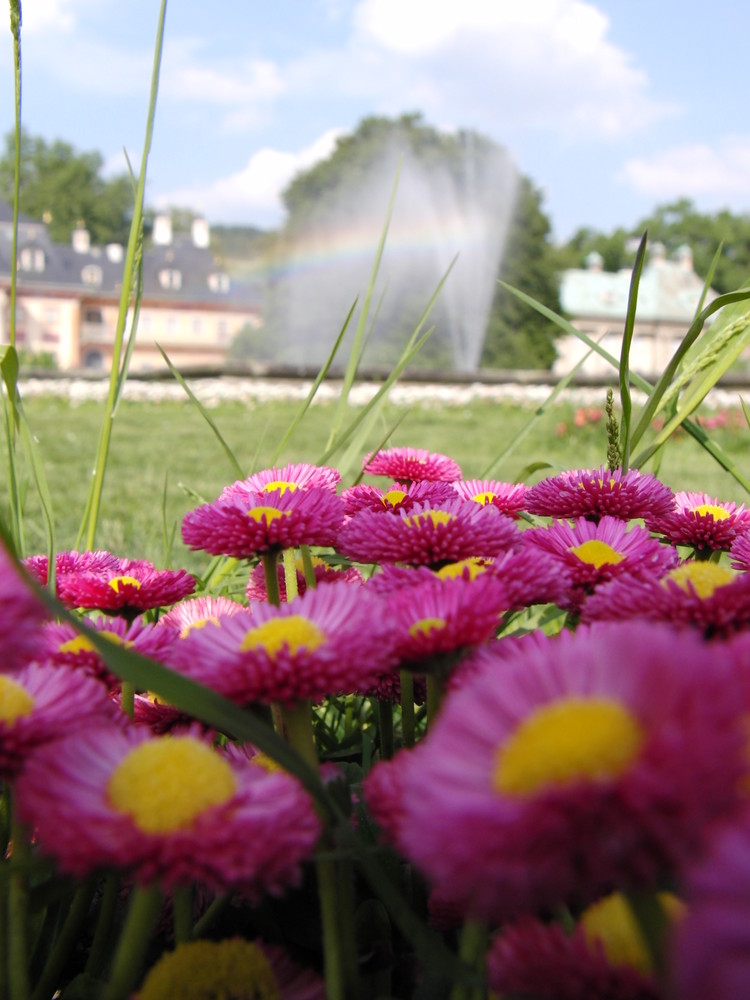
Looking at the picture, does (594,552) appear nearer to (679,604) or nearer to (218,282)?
(679,604)

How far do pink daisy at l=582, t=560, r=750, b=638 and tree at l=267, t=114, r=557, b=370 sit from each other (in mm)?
22750

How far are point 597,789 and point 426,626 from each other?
185 millimetres

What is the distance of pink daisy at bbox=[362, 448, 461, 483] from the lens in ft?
2.96

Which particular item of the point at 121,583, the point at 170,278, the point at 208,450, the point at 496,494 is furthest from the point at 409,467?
the point at 170,278

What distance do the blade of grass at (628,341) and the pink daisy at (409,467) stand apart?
0.53ft

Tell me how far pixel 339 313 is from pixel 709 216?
24.6m

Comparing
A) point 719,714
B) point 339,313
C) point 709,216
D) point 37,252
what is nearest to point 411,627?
point 719,714

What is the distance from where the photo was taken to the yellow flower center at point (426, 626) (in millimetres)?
419

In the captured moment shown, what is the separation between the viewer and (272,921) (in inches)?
19.8

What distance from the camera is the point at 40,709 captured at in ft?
1.30

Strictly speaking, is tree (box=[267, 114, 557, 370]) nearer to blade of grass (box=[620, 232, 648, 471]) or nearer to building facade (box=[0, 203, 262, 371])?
building facade (box=[0, 203, 262, 371])

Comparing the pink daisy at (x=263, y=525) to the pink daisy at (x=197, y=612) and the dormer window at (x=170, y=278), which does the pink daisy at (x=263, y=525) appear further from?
the dormer window at (x=170, y=278)

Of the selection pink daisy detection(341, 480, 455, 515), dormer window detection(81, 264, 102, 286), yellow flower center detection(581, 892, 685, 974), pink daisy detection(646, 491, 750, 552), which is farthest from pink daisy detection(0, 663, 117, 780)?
dormer window detection(81, 264, 102, 286)

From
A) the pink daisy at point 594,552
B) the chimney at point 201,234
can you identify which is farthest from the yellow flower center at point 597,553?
the chimney at point 201,234
